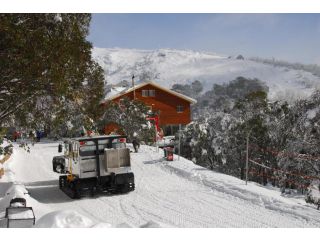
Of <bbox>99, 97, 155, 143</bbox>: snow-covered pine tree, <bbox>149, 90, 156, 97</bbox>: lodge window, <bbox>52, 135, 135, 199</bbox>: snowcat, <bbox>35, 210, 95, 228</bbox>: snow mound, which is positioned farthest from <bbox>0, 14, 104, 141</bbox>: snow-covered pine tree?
<bbox>149, 90, 156, 97</bbox>: lodge window

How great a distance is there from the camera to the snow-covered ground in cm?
1280

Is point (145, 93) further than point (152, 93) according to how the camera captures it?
No

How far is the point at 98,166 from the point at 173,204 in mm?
3471

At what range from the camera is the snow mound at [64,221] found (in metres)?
10.2

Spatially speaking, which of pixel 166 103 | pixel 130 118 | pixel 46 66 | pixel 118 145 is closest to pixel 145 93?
pixel 166 103

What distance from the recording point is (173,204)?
15531 mm

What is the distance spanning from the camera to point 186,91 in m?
198

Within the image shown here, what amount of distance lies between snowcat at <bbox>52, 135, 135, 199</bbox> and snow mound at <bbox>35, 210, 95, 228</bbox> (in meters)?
6.40

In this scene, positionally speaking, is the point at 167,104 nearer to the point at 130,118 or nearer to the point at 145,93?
the point at 145,93

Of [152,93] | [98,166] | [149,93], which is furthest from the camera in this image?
[152,93]

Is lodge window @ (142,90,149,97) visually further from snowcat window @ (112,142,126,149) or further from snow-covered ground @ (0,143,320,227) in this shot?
snowcat window @ (112,142,126,149)

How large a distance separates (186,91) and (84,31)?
180248 mm

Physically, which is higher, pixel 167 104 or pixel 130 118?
pixel 167 104
